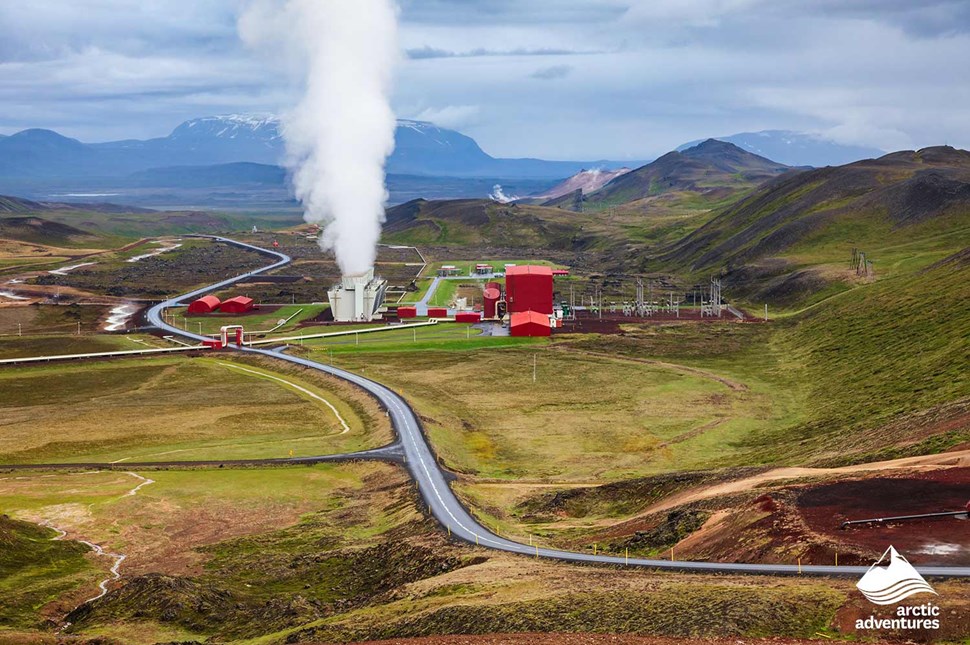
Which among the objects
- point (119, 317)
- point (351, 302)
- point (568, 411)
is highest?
point (351, 302)

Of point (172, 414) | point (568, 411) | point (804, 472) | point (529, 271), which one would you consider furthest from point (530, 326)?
point (804, 472)

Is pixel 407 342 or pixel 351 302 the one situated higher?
pixel 351 302

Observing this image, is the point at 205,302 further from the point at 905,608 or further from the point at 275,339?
the point at 905,608

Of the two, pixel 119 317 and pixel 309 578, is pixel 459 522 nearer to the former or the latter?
pixel 309 578

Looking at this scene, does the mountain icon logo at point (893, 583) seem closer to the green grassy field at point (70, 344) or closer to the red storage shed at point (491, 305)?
the green grassy field at point (70, 344)

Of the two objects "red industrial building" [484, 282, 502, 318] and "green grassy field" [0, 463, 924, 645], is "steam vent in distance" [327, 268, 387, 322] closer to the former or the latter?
"red industrial building" [484, 282, 502, 318]

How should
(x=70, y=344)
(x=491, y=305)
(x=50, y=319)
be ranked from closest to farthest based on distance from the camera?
(x=70, y=344), (x=50, y=319), (x=491, y=305)
